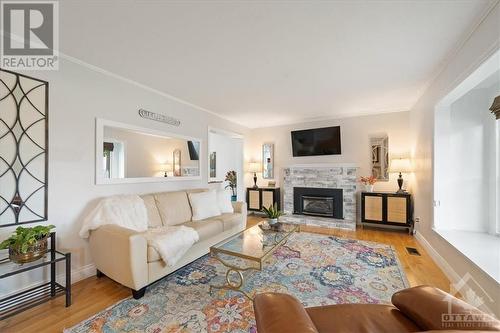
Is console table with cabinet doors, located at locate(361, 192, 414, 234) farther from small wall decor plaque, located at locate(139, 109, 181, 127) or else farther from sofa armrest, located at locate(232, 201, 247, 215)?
small wall decor plaque, located at locate(139, 109, 181, 127)

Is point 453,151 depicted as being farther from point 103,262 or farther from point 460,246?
point 103,262

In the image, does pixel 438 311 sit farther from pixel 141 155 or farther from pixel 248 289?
pixel 141 155

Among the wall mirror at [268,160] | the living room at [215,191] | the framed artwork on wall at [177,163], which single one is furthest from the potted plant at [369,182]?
the framed artwork on wall at [177,163]

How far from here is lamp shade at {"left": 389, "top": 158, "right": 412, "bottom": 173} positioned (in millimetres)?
4106

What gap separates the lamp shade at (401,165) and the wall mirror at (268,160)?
2.72m

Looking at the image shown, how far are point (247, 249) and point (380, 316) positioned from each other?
1.26 m

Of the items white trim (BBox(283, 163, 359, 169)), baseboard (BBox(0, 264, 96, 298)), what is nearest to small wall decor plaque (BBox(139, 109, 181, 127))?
baseboard (BBox(0, 264, 96, 298))

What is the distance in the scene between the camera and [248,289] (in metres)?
2.14

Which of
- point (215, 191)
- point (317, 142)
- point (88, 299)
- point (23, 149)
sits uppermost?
point (317, 142)

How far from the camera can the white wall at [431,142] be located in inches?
66.8

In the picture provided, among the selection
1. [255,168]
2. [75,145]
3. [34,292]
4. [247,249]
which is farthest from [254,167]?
[34,292]

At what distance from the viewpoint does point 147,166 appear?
10.8 ft

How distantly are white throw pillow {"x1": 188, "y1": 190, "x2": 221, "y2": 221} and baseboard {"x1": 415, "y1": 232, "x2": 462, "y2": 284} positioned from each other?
3.00 m

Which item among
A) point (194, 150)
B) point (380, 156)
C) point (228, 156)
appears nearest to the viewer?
point (194, 150)
